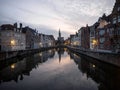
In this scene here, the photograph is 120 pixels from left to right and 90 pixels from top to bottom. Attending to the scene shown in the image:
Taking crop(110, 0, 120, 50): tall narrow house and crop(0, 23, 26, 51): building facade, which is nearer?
crop(110, 0, 120, 50): tall narrow house

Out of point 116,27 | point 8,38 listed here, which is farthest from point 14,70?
point 8,38

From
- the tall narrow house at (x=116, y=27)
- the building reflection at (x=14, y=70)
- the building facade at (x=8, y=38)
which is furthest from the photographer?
the building facade at (x=8, y=38)

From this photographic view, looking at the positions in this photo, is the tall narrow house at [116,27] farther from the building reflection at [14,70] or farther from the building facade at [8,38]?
the building facade at [8,38]

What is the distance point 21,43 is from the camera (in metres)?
86.7

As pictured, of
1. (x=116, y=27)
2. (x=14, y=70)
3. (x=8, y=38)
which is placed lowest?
(x=14, y=70)

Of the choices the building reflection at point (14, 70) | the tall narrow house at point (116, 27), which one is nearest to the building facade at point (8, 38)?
the building reflection at point (14, 70)

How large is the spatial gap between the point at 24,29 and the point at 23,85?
81.0 m

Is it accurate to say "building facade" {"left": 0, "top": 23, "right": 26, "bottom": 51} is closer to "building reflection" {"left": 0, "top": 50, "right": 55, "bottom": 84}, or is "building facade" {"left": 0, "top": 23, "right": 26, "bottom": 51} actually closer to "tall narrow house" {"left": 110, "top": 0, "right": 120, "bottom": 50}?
"building reflection" {"left": 0, "top": 50, "right": 55, "bottom": 84}

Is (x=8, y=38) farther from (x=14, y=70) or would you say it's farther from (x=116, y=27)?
(x=116, y=27)

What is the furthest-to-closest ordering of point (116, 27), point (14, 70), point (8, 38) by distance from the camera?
point (8, 38)
point (116, 27)
point (14, 70)

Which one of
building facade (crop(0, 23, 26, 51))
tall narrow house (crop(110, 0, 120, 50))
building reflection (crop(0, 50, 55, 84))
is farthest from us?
building facade (crop(0, 23, 26, 51))

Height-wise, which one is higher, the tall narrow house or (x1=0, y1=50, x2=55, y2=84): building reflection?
the tall narrow house

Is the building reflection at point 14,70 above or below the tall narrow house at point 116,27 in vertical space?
below

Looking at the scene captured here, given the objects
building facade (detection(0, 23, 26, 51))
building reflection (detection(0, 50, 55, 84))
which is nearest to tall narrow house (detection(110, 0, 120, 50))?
building reflection (detection(0, 50, 55, 84))
